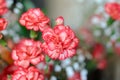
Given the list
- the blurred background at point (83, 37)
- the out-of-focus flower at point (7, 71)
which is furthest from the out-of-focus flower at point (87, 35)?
the out-of-focus flower at point (7, 71)

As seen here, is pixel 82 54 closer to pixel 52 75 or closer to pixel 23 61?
pixel 52 75

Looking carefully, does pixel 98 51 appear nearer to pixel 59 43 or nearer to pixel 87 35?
pixel 87 35

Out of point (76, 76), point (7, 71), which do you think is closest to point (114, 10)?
point (76, 76)

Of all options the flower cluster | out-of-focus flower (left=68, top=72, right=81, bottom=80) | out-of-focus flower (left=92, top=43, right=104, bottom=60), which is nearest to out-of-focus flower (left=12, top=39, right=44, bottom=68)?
the flower cluster

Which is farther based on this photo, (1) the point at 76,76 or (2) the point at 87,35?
(2) the point at 87,35

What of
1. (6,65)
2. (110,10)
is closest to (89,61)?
(110,10)

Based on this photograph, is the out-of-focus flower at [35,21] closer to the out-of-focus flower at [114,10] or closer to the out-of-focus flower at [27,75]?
the out-of-focus flower at [27,75]

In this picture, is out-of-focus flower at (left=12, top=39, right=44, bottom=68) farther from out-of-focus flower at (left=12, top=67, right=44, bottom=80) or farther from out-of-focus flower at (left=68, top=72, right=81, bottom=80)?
out-of-focus flower at (left=68, top=72, right=81, bottom=80)

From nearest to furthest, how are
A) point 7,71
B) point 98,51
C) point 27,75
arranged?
point 27,75 < point 7,71 < point 98,51
